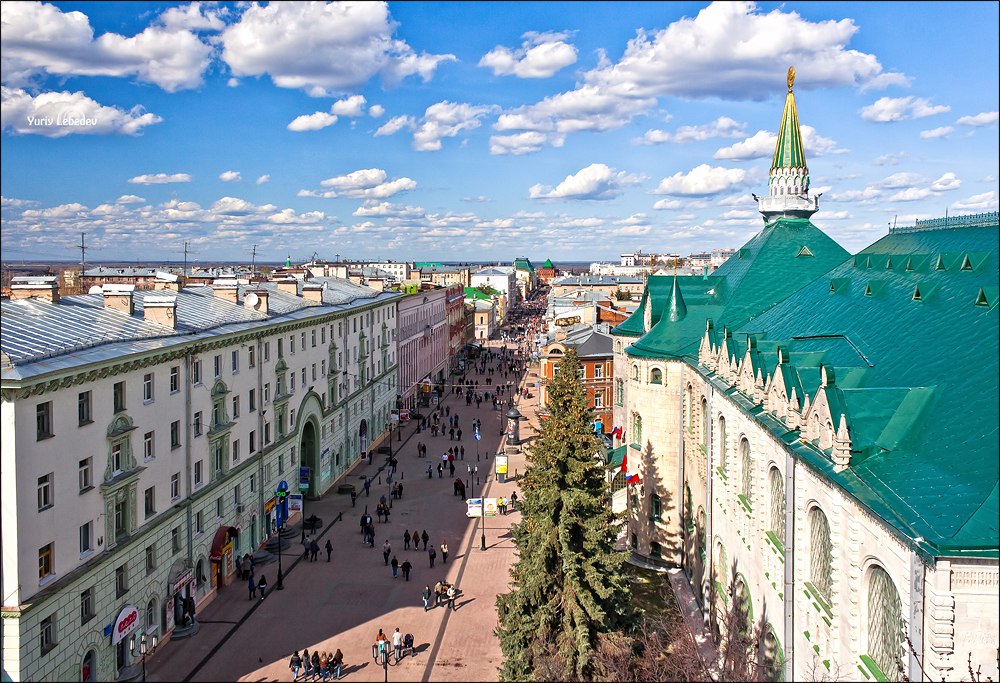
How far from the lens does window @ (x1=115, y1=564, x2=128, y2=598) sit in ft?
84.8

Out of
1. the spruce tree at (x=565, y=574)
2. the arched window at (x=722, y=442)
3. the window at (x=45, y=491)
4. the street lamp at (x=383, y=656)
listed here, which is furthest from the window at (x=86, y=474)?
the arched window at (x=722, y=442)

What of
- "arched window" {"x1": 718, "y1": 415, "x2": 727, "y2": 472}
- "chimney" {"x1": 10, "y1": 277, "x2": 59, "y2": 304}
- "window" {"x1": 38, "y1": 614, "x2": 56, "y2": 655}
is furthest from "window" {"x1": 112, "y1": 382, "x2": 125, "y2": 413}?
"arched window" {"x1": 718, "y1": 415, "x2": 727, "y2": 472}

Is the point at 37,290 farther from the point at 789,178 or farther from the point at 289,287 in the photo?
the point at 789,178

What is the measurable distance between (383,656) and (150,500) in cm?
1014

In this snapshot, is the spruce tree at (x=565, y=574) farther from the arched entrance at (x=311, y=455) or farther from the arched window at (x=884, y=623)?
the arched entrance at (x=311, y=455)

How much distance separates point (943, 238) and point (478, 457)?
43496mm

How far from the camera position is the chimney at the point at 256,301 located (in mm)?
41625

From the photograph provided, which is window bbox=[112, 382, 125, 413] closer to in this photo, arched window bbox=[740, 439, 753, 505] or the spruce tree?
the spruce tree

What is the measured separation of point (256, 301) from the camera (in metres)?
41.9

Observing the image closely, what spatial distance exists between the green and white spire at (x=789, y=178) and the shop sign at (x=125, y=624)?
34735mm

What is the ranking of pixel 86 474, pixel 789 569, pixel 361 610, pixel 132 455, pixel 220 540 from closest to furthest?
pixel 789 569
pixel 86 474
pixel 132 455
pixel 361 610
pixel 220 540

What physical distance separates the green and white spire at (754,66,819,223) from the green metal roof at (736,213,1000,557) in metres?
17.8

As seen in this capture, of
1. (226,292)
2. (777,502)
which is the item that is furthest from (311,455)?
(777,502)

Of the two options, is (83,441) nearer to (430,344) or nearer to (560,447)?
(560,447)
